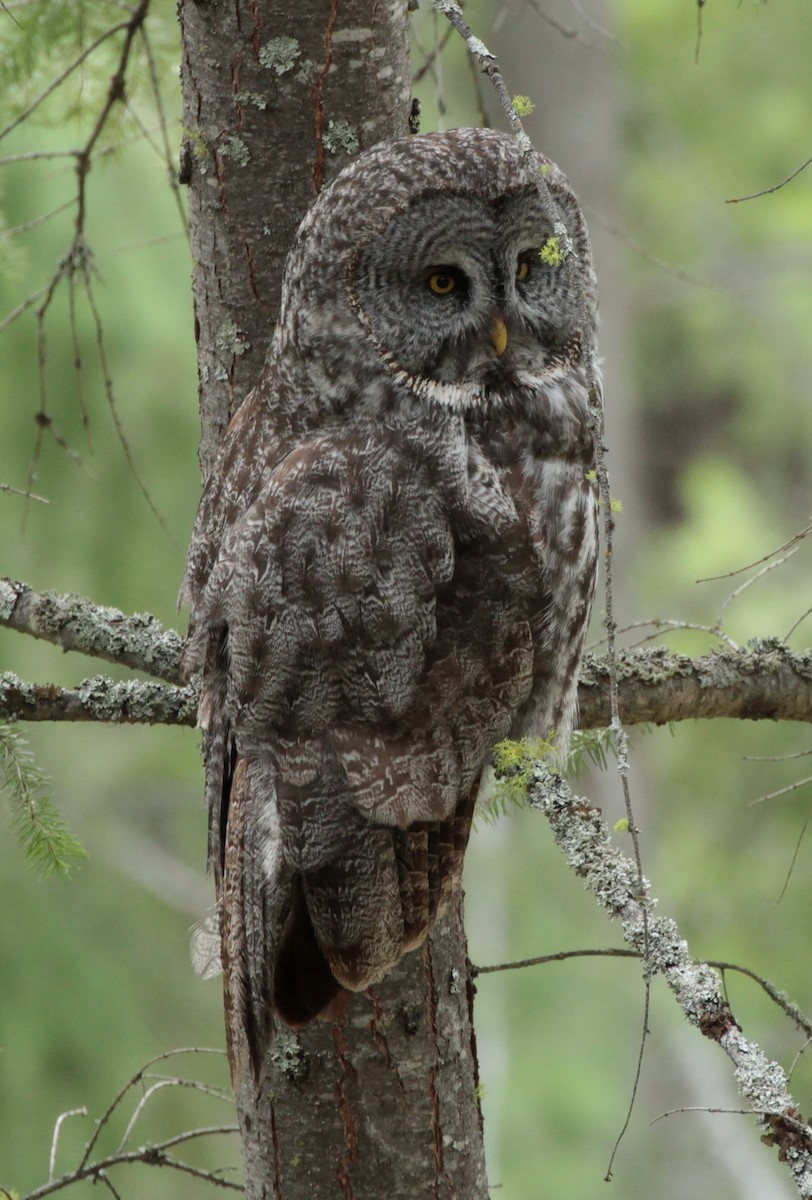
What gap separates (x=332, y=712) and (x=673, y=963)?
0.76 m

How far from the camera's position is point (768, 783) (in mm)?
7312

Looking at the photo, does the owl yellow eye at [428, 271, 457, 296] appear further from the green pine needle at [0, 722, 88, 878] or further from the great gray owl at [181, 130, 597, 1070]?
the green pine needle at [0, 722, 88, 878]

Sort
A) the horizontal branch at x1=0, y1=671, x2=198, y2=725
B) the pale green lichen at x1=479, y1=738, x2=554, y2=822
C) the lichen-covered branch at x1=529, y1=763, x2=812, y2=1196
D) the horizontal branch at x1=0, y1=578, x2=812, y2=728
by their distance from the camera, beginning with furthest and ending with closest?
the horizontal branch at x1=0, y1=578, x2=812, y2=728 → the horizontal branch at x1=0, y1=671, x2=198, y2=725 → the pale green lichen at x1=479, y1=738, x2=554, y2=822 → the lichen-covered branch at x1=529, y1=763, x2=812, y2=1196

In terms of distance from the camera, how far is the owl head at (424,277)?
88.2 inches

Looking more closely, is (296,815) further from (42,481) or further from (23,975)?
(23,975)

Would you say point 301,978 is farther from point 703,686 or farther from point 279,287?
point 279,287

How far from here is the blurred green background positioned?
4.49 meters

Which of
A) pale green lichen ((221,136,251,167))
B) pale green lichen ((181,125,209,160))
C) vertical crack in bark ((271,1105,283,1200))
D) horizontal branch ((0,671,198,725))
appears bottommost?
vertical crack in bark ((271,1105,283,1200))

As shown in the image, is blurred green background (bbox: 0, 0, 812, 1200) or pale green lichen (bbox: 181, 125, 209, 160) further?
blurred green background (bbox: 0, 0, 812, 1200)

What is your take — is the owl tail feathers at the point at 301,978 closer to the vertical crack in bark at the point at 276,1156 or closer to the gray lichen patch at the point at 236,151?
the vertical crack in bark at the point at 276,1156

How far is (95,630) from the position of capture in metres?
2.52

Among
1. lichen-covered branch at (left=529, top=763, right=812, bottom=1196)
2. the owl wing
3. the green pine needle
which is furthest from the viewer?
the green pine needle

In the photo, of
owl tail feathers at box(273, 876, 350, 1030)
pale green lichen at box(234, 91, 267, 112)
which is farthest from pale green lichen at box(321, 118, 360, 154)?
owl tail feathers at box(273, 876, 350, 1030)

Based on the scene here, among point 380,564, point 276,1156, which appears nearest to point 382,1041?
point 276,1156
